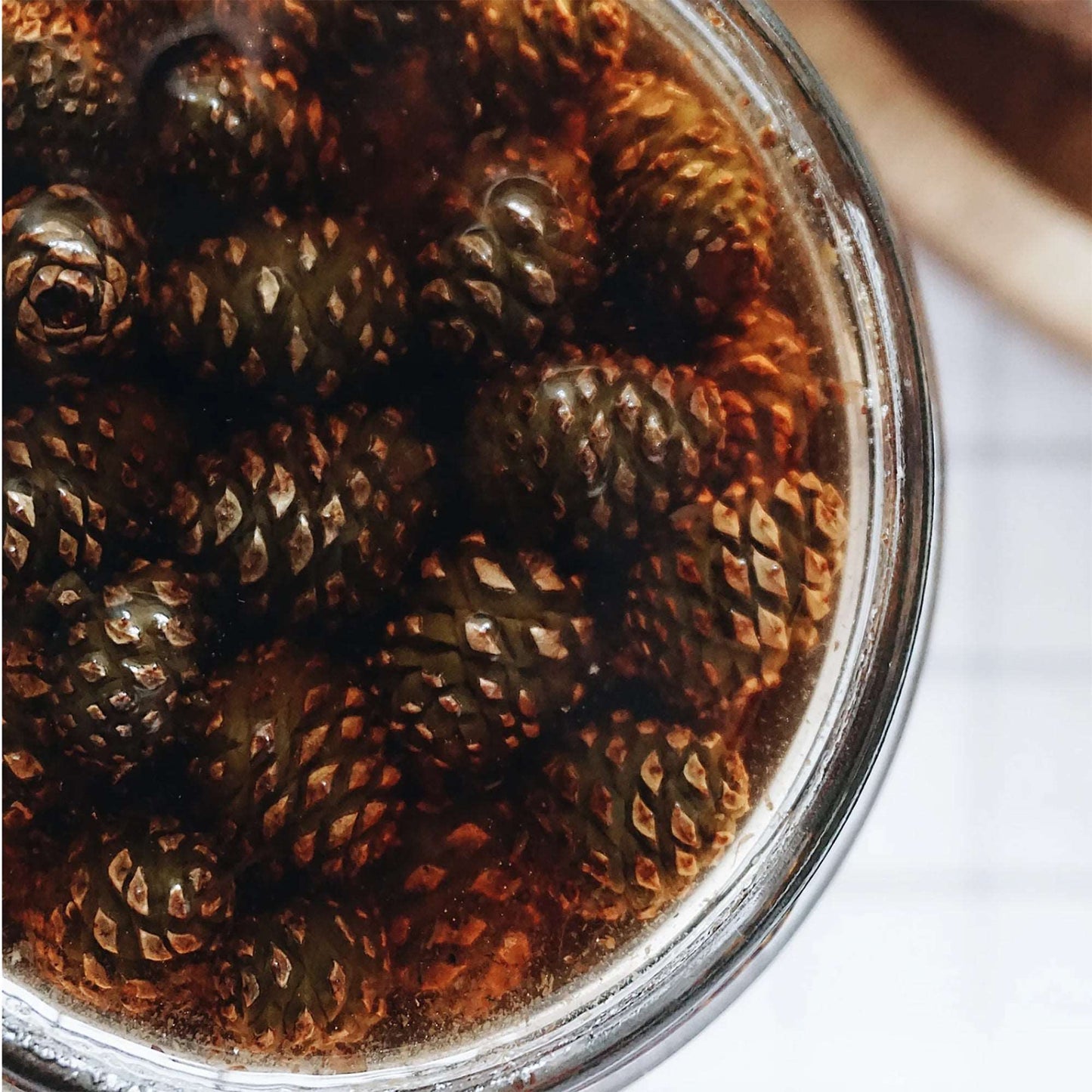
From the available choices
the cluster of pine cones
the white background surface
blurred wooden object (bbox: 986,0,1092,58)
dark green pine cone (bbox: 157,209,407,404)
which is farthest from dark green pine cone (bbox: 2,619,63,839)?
blurred wooden object (bbox: 986,0,1092,58)

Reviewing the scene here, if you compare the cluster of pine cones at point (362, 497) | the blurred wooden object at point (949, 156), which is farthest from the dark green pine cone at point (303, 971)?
the blurred wooden object at point (949, 156)

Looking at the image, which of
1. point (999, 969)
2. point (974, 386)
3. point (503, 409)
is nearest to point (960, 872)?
point (999, 969)

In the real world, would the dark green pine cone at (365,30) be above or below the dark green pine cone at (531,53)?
below

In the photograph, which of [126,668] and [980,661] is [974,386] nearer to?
[980,661]

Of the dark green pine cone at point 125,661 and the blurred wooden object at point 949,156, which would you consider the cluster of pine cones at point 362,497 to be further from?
the blurred wooden object at point 949,156

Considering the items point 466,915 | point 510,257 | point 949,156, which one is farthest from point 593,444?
point 949,156

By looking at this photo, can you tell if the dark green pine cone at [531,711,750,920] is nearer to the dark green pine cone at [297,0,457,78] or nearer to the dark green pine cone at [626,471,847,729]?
the dark green pine cone at [626,471,847,729]

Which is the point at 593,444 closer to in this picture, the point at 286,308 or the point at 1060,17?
the point at 286,308
